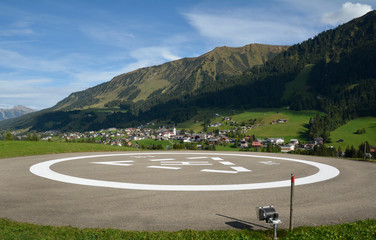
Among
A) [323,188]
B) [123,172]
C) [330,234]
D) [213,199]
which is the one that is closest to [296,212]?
[330,234]

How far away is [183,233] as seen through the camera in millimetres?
6059

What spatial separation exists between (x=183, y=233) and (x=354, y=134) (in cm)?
14500

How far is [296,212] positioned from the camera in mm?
7723

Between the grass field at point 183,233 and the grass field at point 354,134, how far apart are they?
114192 mm

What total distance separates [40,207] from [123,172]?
268 inches

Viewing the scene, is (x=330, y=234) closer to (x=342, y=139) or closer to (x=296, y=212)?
(x=296, y=212)

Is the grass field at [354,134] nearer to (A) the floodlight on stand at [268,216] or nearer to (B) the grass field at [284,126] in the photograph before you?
(B) the grass field at [284,126]

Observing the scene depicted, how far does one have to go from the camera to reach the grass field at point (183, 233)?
19.0ft

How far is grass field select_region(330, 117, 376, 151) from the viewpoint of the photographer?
109m

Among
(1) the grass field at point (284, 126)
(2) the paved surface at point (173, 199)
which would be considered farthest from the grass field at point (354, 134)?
(2) the paved surface at point (173, 199)

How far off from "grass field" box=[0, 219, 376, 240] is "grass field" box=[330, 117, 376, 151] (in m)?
114

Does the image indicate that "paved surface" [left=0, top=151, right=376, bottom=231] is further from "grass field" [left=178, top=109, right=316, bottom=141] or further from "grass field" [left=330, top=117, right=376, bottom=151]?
"grass field" [left=178, top=109, right=316, bottom=141]

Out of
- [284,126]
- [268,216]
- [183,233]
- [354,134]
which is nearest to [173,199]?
[183,233]

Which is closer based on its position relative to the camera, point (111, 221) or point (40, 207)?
point (111, 221)
